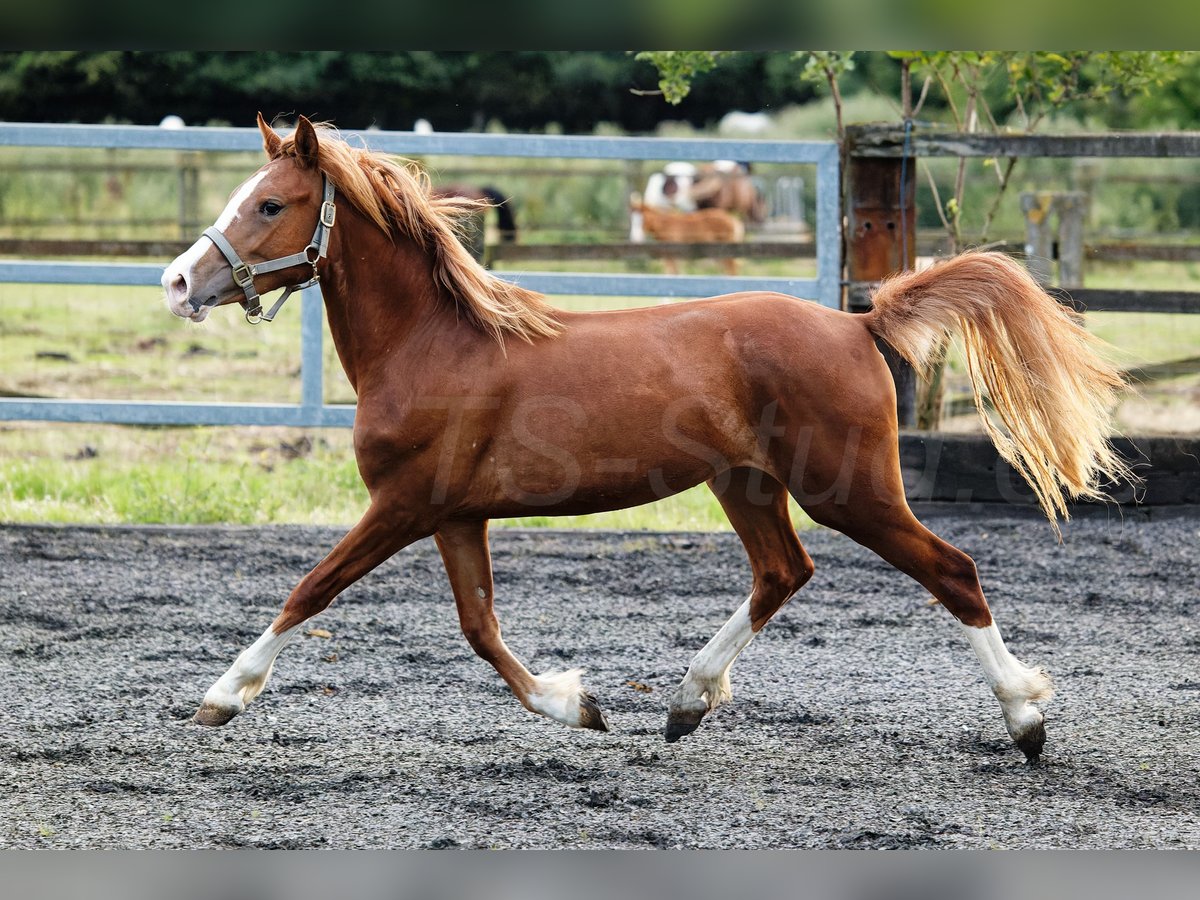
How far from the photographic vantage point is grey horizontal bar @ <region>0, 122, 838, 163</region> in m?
6.57

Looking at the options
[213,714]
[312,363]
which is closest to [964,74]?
[312,363]

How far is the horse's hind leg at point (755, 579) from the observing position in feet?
12.5

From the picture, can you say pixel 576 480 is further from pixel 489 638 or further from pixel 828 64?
pixel 828 64

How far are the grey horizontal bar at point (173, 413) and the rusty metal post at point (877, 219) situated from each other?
8.67 feet

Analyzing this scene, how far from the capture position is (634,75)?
Result: 22.1 m

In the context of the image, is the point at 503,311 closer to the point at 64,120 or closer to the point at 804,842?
the point at 804,842

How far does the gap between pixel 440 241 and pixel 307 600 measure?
1.07 meters

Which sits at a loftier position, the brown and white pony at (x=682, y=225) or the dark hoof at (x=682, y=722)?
the brown and white pony at (x=682, y=225)

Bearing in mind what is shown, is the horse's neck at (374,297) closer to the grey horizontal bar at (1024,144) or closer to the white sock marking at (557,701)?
the white sock marking at (557,701)

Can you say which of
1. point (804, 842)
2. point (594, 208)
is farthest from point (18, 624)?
point (594, 208)

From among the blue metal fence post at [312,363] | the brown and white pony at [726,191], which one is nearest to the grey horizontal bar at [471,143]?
the blue metal fence post at [312,363]

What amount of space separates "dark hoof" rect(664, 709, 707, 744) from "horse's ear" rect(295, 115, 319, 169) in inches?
72.6

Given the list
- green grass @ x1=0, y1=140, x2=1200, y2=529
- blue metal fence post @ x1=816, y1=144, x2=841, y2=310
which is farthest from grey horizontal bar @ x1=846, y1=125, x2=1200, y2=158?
green grass @ x1=0, y1=140, x2=1200, y2=529

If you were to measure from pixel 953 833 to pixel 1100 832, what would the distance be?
0.34m
